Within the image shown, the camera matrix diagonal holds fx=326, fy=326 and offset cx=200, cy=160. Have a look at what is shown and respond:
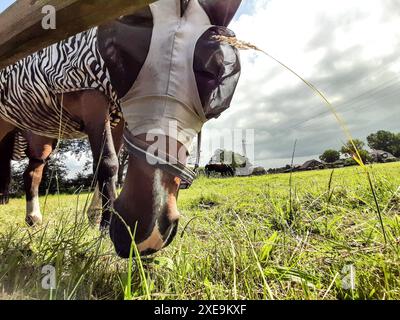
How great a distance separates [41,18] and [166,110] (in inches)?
17.0

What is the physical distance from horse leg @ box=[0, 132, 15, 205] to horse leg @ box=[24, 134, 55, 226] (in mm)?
568

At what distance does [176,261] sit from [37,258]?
0.49 meters

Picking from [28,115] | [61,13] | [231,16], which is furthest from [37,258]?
[28,115]

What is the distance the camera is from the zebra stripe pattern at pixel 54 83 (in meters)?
1.86

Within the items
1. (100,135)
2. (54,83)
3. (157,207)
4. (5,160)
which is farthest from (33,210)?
(157,207)

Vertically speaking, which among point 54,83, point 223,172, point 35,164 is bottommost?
point 35,164

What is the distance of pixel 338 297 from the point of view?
2.89 ft

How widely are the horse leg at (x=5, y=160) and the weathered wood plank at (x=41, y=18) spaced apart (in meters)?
3.27

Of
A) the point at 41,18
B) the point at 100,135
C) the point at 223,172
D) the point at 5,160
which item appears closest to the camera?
the point at 41,18

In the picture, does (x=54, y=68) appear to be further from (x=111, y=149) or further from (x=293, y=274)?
(x=293, y=274)

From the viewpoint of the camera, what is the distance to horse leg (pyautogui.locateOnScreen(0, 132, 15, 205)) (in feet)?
13.1

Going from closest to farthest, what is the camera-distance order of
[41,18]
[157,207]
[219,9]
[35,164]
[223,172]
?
[41,18] < [157,207] < [219,9] < [35,164] < [223,172]

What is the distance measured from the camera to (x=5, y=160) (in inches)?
162

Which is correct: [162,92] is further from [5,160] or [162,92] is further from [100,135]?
[5,160]
